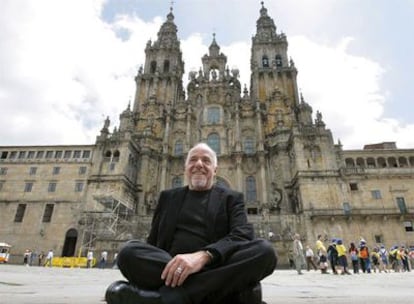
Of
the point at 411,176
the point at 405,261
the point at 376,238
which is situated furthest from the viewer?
the point at 411,176

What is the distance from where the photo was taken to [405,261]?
17.2 m

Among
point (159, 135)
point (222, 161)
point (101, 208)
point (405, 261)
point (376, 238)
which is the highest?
point (159, 135)

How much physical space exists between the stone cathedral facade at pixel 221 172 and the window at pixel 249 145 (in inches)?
8.1

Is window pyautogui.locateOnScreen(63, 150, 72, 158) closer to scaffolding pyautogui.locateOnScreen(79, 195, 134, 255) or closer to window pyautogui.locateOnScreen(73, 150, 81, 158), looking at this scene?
window pyautogui.locateOnScreen(73, 150, 81, 158)

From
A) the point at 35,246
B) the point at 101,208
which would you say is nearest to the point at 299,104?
the point at 101,208

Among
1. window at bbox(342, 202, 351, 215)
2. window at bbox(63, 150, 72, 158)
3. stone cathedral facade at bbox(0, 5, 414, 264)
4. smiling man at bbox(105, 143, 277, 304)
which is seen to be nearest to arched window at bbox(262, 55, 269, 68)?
stone cathedral facade at bbox(0, 5, 414, 264)

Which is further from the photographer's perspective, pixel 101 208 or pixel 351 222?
pixel 101 208

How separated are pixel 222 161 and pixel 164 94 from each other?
1424cm

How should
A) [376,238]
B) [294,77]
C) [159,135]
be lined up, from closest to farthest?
[376,238]
[159,135]
[294,77]

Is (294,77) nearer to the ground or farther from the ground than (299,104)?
farther from the ground

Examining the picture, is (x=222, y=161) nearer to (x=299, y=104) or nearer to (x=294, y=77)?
(x=299, y=104)

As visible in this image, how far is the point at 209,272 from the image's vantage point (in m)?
1.91

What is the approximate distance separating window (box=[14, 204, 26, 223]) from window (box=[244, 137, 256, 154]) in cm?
2671

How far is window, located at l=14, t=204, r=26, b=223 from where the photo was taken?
28992mm
